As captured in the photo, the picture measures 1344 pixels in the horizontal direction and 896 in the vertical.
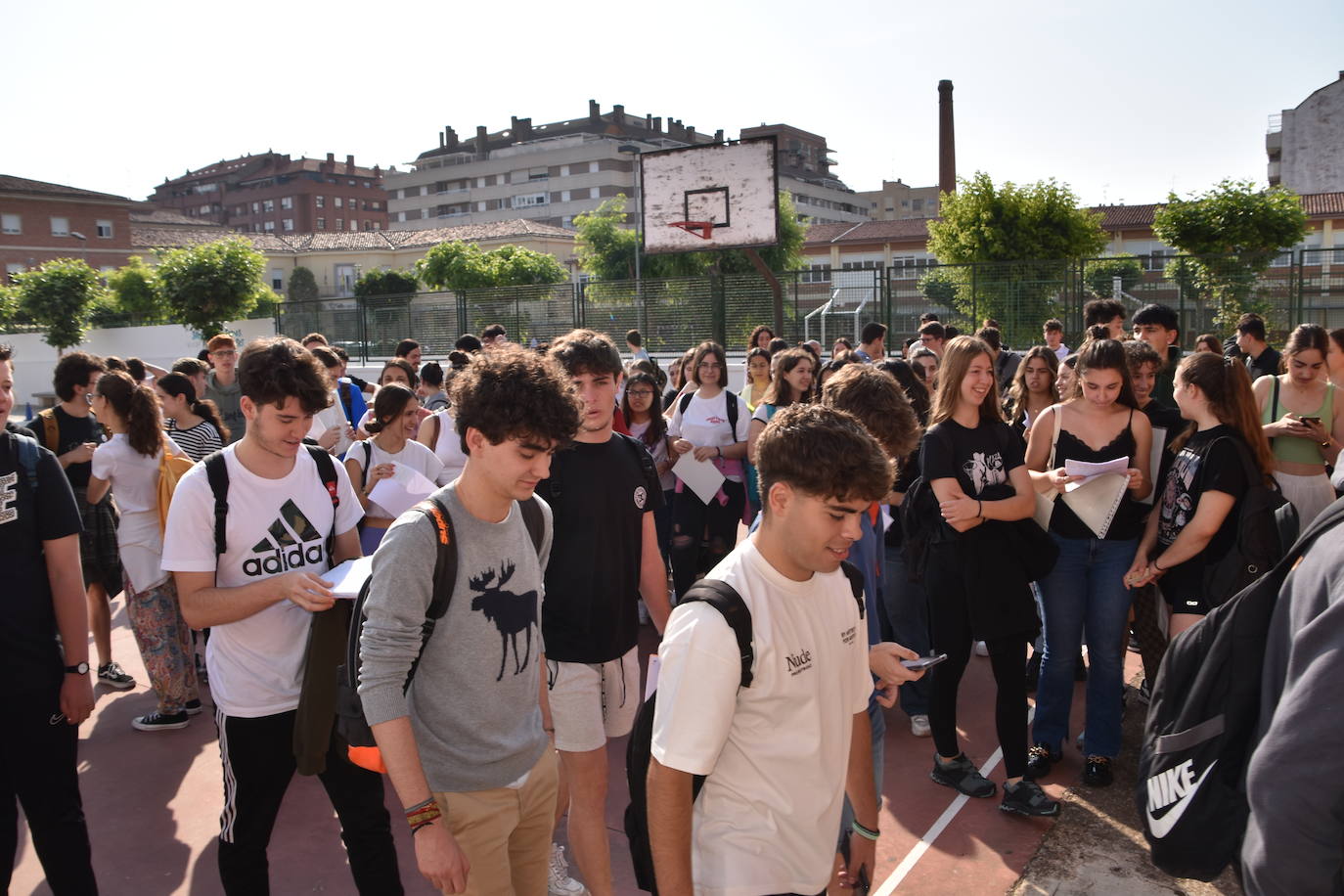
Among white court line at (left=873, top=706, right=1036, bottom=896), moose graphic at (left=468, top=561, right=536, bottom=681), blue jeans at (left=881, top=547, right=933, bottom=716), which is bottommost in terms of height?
white court line at (left=873, top=706, right=1036, bottom=896)

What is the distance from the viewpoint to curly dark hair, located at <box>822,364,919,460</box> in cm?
312

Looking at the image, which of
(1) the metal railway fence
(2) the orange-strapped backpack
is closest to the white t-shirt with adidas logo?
(2) the orange-strapped backpack

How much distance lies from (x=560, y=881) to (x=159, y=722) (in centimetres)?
287

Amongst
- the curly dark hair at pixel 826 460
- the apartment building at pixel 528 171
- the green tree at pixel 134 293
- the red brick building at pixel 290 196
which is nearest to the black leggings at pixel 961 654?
the curly dark hair at pixel 826 460

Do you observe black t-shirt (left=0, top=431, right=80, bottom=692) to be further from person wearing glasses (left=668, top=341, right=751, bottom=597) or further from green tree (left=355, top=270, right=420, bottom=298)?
green tree (left=355, top=270, right=420, bottom=298)

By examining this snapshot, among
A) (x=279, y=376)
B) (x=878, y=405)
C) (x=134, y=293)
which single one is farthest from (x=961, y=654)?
(x=134, y=293)

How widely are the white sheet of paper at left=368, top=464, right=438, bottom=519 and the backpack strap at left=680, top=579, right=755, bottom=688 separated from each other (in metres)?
2.58

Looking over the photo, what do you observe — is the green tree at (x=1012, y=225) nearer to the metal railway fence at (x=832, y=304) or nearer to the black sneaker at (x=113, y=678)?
the metal railway fence at (x=832, y=304)

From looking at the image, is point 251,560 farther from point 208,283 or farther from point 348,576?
point 208,283

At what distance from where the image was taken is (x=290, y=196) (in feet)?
305

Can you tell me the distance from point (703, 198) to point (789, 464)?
16635mm

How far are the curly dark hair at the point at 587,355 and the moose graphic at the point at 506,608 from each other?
39.4 inches

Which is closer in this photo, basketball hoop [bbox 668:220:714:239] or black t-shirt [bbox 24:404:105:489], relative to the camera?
black t-shirt [bbox 24:404:105:489]

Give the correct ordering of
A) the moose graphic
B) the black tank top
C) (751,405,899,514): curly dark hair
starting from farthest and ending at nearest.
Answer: the black tank top
the moose graphic
(751,405,899,514): curly dark hair
